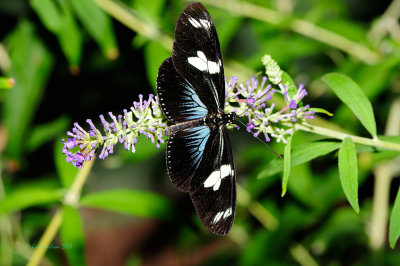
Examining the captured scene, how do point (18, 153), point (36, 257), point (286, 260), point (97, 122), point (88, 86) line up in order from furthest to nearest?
point (97, 122), point (88, 86), point (286, 260), point (18, 153), point (36, 257)

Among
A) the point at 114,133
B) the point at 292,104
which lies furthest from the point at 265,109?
the point at 114,133

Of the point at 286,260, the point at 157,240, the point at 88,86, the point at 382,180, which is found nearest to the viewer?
the point at 382,180

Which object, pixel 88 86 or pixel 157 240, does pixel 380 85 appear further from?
pixel 157 240

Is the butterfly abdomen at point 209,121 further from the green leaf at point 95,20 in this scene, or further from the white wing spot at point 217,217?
the green leaf at point 95,20

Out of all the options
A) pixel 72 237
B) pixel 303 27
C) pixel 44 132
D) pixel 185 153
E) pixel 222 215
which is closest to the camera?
pixel 222 215

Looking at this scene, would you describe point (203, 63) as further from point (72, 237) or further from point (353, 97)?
point (72, 237)

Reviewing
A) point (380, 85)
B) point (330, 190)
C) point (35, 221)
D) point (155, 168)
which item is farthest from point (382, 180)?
point (155, 168)
